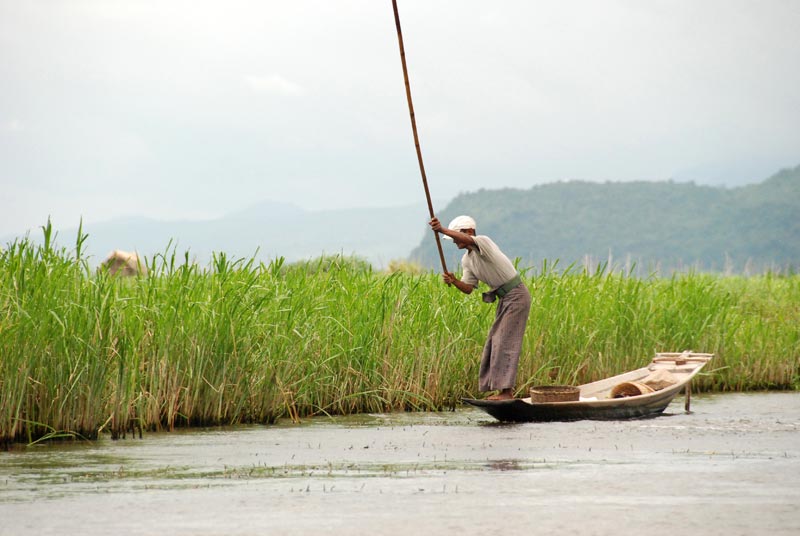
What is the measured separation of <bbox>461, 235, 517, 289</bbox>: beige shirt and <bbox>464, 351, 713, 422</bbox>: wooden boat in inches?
48.3

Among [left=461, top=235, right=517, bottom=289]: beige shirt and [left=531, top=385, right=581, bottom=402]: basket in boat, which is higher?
[left=461, top=235, right=517, bottom=289]: beige shirt

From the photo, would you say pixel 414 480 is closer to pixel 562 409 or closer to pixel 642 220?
pixel 562 409

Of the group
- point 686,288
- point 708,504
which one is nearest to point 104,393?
point 708,504

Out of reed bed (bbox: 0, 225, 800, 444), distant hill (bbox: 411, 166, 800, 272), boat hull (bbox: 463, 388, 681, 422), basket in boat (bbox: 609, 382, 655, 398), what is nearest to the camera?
reed bed (bbox: 0, 225, 800, 444)

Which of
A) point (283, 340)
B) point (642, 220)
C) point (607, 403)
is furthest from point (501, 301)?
point (642, 220)

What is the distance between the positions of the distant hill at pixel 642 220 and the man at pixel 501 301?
323 ft

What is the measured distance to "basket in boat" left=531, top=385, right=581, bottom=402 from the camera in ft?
37.5

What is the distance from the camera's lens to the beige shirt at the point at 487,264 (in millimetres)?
11609

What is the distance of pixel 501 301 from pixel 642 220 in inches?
4410

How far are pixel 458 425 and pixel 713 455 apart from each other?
2804mm

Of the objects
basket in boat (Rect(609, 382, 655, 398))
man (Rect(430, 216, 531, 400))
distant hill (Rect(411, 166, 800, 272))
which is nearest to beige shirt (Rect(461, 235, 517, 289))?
man (Rect(430, 216, 531, 400))

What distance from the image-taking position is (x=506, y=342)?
11719 millimetres

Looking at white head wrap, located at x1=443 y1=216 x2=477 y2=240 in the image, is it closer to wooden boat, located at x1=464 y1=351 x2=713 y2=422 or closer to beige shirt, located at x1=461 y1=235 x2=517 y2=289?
beige shirt, located at x1=461 y1=235 x2=517 y2=289

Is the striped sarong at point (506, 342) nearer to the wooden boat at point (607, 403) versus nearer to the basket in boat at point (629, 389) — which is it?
the wooden boat at point (607, 403)
